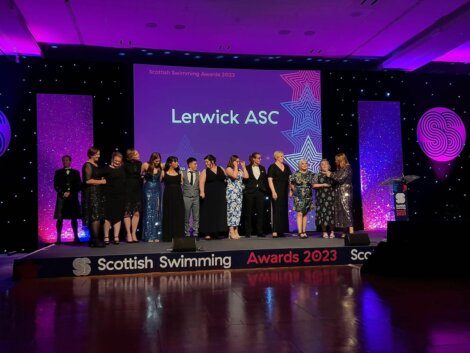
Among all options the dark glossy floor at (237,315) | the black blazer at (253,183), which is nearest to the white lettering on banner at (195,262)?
the dark glossy floor at (237,315)

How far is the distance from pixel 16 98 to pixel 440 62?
29.0ft

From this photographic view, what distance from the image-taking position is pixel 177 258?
5.57 m

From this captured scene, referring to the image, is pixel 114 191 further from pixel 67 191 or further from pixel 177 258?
pixel 177 258

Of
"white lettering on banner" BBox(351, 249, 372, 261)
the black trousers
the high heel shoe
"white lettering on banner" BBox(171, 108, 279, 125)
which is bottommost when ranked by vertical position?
"white lettering on banner" BBox(351, 249, 372, 261)

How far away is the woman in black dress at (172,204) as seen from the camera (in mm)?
6926

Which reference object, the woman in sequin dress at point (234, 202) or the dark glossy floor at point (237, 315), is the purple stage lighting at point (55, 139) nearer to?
the woman in sequin dress at point (234, 202)

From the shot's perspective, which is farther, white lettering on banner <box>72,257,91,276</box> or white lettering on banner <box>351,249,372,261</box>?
white lettering on banner <box>351,249,372,261</box>

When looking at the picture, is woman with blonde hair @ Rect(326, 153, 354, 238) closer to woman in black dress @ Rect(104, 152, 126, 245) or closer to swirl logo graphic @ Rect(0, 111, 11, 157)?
woman in black dress @ Rect(104, 152, 126, 245)

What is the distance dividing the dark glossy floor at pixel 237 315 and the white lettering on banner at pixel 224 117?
13.5 feet

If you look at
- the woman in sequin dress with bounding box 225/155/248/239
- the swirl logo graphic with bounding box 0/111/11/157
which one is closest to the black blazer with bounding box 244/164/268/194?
A: the woman in sequin dress with bounding box 225/155/248/239

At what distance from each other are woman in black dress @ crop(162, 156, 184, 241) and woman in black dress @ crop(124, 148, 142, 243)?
1.32 ft

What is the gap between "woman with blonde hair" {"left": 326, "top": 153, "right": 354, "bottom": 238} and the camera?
6.87m

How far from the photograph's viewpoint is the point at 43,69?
326 inches

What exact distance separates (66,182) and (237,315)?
15.6ft
